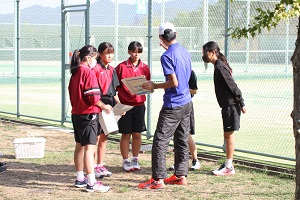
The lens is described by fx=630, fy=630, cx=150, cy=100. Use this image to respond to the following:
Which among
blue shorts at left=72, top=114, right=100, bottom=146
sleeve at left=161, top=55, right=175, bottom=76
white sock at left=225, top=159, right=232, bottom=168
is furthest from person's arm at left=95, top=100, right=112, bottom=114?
white sock at left=225, top=159, right=232, bottom=168

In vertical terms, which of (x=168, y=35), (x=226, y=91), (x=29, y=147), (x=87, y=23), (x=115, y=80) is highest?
(x=87, y=23)

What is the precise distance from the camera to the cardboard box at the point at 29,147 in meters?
9.39

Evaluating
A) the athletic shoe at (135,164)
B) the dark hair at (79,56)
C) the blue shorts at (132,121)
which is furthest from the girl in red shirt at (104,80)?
the dark hair at (79,56)

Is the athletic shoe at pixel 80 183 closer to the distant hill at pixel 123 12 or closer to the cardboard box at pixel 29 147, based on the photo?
the cardboard box at pixel 29 147

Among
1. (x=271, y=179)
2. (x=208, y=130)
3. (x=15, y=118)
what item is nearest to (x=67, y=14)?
(x=15, y=118)

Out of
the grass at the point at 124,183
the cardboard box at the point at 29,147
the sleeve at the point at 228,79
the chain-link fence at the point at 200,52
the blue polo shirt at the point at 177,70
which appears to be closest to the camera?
the grass at the point at 124,183

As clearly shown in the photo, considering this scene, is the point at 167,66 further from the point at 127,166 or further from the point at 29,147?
the point at 29,147

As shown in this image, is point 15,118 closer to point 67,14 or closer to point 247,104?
point 67,14

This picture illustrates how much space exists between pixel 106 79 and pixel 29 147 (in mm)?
1998

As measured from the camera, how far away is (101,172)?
8.21 meters

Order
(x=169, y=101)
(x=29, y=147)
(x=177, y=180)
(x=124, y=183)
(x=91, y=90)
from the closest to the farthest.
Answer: (x=91, y=90) → (x=169, y=101) → (x=177, y=180) → (x=124, y=183) → (x=29, y=147)

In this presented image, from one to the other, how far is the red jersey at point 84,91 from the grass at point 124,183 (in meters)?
1.00

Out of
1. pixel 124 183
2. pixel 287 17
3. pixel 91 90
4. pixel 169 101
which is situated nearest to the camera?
pixel 287 17

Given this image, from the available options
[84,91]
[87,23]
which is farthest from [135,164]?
[87,23]
